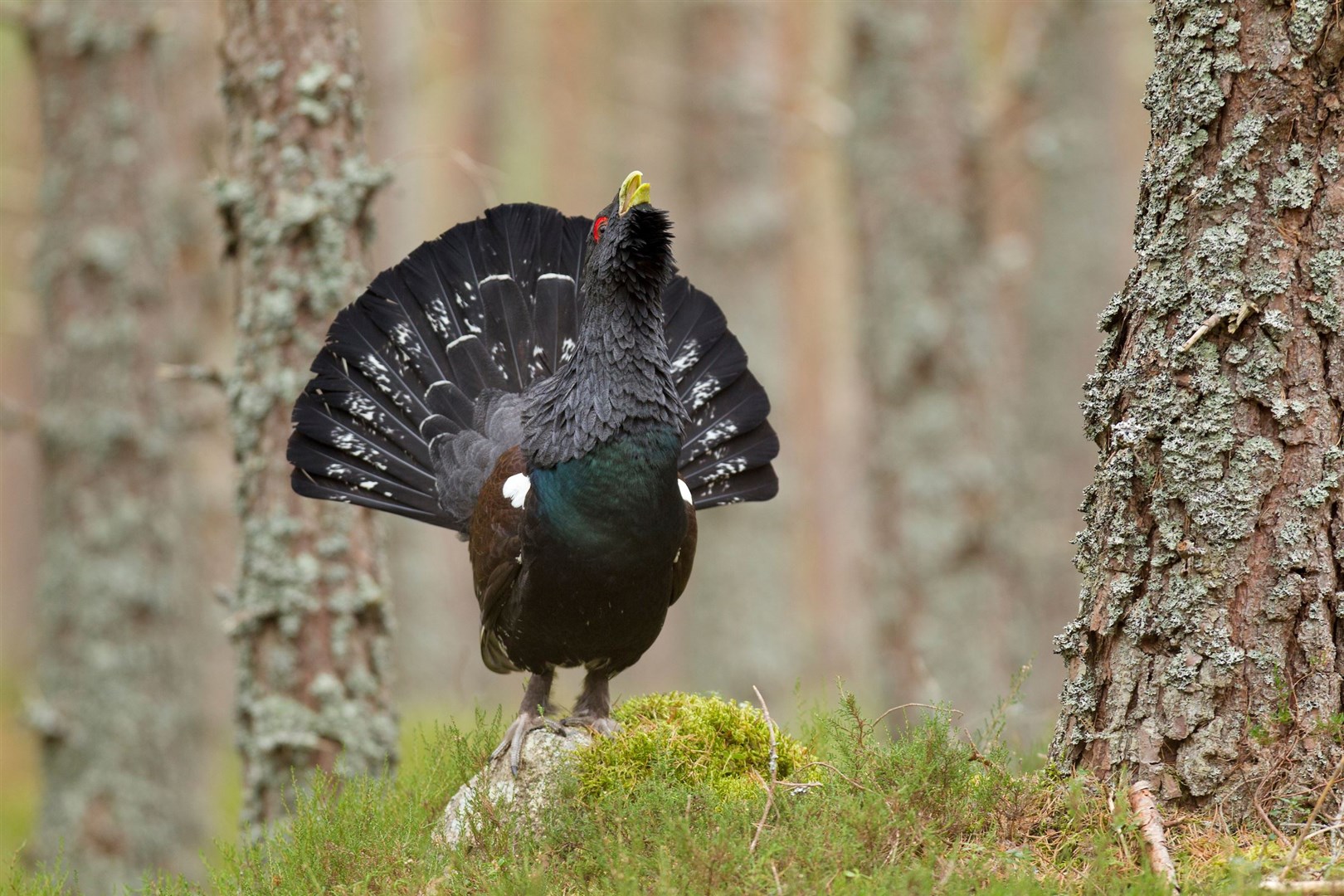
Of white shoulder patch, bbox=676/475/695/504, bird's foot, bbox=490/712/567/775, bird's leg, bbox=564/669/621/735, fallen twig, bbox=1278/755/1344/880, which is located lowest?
fallen twig, bbox=1278/755/1344/880

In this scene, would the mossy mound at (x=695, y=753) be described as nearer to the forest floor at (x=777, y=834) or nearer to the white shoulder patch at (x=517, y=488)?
the forest floor at (x=777, y=834)

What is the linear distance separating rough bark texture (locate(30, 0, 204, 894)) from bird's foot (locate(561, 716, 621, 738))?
4676mm

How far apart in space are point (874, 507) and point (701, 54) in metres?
5.88

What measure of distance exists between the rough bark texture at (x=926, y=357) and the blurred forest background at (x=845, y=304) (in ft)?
0.06

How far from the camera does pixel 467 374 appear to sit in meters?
5.14

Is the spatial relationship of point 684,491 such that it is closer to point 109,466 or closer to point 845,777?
point 845,777

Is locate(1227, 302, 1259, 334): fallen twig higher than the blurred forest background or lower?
lower

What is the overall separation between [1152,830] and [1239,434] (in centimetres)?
103

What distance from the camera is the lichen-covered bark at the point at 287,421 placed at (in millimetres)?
5199

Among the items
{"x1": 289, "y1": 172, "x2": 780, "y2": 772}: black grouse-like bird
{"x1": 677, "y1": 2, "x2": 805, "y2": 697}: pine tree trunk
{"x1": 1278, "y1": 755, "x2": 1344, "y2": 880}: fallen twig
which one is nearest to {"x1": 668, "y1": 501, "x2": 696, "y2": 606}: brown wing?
{"x1": 289, "y1": 172, "x2": 780, "y2": 772}: black grouse-like bird

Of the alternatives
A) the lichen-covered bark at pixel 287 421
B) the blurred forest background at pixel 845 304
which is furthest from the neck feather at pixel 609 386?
the lichen-covered bark at pixel 287 421

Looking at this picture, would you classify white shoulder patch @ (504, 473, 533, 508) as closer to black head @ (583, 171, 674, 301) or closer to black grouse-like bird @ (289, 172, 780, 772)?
black grouse-like bird @ (289, 172, 780, 772)

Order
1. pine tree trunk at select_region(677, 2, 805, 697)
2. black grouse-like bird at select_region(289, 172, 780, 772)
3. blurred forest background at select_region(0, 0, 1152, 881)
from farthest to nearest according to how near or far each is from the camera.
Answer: pine tree trunk at select_region(677, 2, 805, 697) < blurred forest background at select_region(0, 0, 1152, 881) < black grouse-like bird at select_region(289, 172, 780, 772)

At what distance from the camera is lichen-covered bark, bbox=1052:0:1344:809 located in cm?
310
